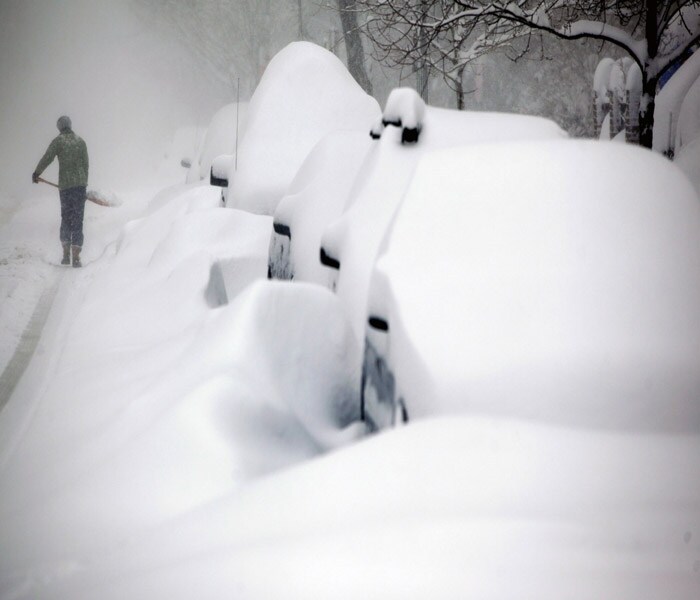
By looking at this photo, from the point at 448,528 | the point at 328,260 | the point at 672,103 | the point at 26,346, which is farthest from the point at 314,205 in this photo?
the point at 672,103

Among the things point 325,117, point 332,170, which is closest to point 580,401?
point 332,170

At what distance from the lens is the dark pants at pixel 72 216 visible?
32.0ft

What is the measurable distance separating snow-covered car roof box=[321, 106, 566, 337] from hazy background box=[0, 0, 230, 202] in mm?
38306

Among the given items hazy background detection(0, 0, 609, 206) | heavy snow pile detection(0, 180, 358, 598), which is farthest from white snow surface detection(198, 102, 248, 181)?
hazy background detection(0, 0, 609, 206)

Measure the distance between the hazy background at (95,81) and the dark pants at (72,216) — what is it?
1251 inches

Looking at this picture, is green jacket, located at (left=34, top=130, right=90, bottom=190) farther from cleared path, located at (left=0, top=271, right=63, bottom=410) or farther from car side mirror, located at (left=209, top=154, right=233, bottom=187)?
car side mirror, located at (left=209, top=154, right=233, bottom=187)

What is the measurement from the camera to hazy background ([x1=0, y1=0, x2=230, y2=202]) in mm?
45625

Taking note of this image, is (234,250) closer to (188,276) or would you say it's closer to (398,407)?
(188,276)

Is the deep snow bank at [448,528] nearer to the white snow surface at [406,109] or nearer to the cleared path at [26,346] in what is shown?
the white snow surface at [406,109]

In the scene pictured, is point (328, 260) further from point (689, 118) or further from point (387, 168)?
point (689, 118)

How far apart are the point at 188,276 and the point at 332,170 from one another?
1.18 meters

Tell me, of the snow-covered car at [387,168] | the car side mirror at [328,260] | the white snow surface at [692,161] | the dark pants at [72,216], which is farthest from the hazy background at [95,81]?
the car side mirror at [328,260]

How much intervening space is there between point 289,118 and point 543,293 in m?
4.69

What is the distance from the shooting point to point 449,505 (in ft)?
6.21
